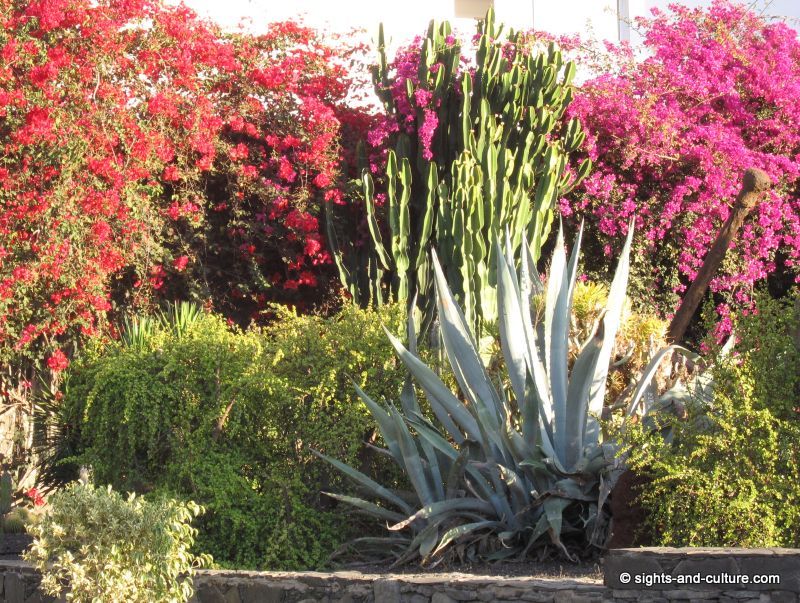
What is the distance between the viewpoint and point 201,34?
9.65m

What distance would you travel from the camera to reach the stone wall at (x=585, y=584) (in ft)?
15.0

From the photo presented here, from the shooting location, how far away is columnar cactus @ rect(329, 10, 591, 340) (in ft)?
29.4

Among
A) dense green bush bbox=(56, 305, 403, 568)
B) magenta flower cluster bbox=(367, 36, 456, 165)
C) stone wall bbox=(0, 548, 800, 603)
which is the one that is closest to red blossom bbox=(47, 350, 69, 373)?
dense green bush bbox=(56, 305, 403, 568)

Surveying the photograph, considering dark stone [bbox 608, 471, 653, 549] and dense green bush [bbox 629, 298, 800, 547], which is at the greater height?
dense green bush [bbox 629, 298, 800, 547]

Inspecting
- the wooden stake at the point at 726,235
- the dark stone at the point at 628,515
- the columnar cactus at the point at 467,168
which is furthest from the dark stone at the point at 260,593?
the wooden stake at the point at 726,235

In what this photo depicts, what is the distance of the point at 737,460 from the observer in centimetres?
550

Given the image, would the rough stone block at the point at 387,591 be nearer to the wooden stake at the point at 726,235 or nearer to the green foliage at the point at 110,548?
the green foliage at the point at 110,548

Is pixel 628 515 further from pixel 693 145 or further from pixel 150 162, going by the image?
pixel 693 145

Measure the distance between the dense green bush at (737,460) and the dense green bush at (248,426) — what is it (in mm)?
2255

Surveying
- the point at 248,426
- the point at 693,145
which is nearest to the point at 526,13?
the point at 693,145

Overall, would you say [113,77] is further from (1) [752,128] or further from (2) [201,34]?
(1) [752,128]

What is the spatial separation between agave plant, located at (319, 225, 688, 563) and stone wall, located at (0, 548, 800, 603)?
62 cm

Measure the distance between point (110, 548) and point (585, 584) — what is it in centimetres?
248

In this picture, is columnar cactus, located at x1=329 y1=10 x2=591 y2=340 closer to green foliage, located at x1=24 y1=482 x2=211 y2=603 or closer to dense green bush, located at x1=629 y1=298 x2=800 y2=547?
dense green bush, located at x1=629 y1=298 x2=800 y2=547
